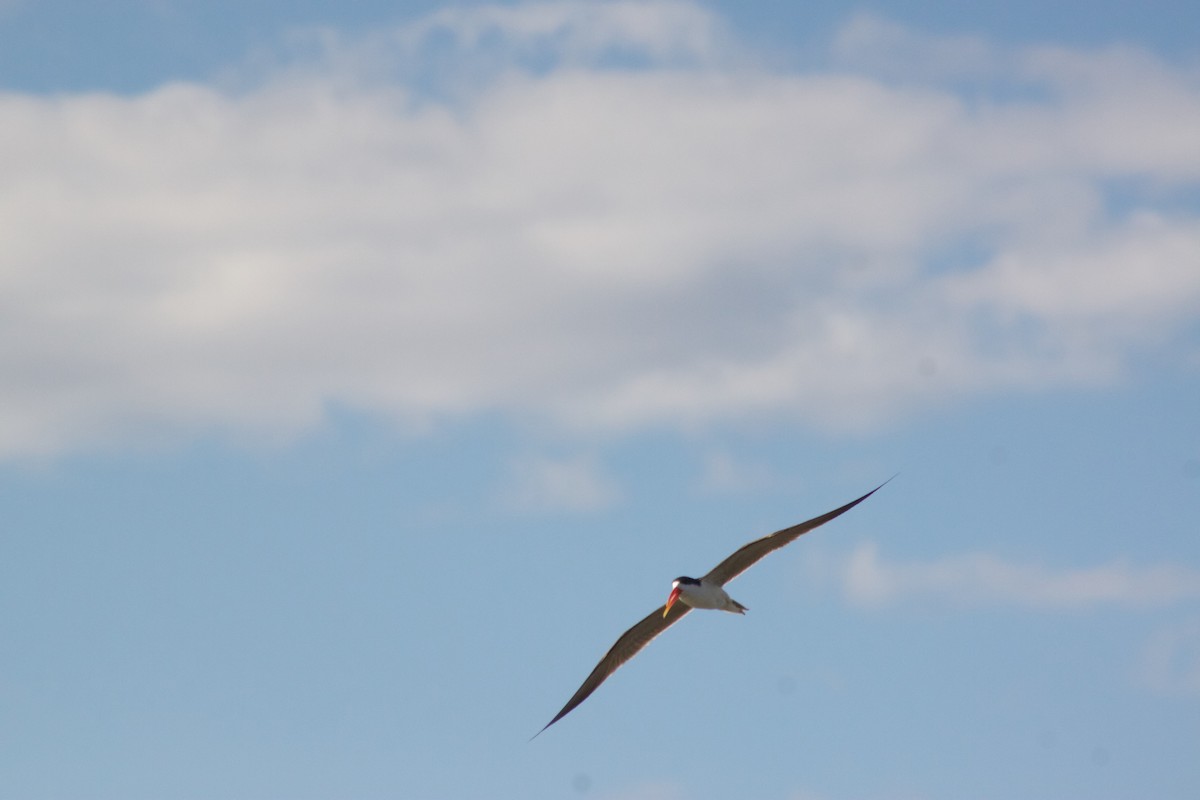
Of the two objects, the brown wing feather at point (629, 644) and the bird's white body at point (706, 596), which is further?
the brown wing feather at point (629, 644)

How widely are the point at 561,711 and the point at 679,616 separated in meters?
4.91

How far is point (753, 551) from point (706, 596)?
2.17 metres

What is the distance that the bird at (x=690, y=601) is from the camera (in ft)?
134

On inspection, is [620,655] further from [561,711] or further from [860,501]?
[860,501]

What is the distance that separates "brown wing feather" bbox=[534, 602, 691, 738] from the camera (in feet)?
147

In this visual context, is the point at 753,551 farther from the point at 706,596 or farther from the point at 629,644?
the point at 629,644

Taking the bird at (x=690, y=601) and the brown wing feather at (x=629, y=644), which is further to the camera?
the brown wing feather at (x=629, y=644)

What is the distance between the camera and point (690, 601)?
43.4 metres

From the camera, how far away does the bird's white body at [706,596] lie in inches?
1677

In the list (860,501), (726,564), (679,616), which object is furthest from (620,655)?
(860,501)

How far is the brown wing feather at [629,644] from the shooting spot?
44.8m

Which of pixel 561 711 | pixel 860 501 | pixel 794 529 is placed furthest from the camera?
pixel 561 711

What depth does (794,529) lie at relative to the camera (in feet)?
131

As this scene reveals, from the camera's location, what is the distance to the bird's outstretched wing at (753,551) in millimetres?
39625
